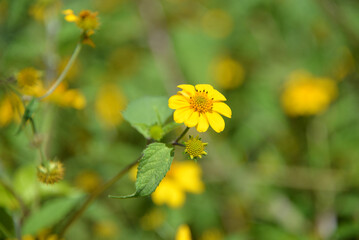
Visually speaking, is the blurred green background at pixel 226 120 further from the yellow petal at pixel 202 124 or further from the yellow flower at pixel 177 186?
the yellow petal at pixel 202 124

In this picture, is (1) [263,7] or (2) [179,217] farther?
(1) [263,7]

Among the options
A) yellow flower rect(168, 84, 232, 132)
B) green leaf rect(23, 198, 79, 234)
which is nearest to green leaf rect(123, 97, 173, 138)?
yellow flower rect(168, 84, 232, 132)

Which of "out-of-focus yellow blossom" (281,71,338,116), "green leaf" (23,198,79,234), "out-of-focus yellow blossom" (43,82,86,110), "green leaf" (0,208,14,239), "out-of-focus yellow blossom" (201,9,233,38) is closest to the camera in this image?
"green leaf" (0,208,14,239)

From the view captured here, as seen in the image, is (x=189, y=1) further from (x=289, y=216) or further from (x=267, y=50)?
(x=289, y=216)

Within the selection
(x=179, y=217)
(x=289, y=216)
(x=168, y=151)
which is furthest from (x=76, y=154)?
(x=168, y=151)

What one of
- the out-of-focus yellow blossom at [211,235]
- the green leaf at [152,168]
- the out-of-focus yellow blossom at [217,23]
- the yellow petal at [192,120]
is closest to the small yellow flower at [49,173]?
the green leaf at [152,168]

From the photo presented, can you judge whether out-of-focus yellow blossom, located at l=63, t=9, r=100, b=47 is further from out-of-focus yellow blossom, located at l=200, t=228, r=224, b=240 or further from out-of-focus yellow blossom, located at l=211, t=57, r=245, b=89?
out-of-focus yellow blossom, located at l=211, t=57, r=245, b=89
